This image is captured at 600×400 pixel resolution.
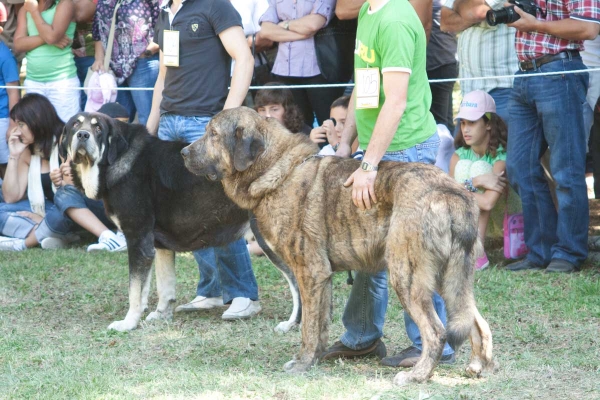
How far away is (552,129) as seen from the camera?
293 inches

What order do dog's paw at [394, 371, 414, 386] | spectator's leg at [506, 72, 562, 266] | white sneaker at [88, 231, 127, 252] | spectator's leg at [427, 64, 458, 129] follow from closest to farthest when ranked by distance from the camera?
1. dog's paw at [394, 371, 414, 386]
2. spectator's leg at [506, 72, 562, 266]
3. spectator's leg at [427, 64, 458, 129]
4. white sneaker at [88, 231, 127, 252]

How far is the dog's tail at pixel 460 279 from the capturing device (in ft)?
15.2

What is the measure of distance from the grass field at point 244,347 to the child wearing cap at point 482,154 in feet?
2.16

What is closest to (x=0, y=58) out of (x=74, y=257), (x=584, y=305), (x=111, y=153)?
(x=74, y=257)

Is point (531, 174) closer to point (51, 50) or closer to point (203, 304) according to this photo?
point (203, 304)

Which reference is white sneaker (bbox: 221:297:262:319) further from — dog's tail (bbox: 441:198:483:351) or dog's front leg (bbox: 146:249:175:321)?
dog's tail (bbox: 441:198:483:351)

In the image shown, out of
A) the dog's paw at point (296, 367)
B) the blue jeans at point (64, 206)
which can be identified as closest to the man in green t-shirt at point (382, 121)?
the dog's paw at point (296, 367)

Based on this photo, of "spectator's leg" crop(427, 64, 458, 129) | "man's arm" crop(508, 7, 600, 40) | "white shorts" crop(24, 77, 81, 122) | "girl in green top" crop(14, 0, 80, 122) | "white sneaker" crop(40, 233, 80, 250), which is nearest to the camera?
"man's arm" crop(508, 7, 600, 40)

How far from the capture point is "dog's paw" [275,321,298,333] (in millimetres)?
6359

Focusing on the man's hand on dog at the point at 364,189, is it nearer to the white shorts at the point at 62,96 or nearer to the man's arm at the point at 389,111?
the man's arm at the point at 389,111

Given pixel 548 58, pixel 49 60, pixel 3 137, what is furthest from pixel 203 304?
pixel 3 137

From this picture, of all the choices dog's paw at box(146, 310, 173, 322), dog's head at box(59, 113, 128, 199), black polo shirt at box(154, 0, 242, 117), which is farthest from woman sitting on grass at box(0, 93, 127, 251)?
black polo shirt at box(154, 0, 242, 117)

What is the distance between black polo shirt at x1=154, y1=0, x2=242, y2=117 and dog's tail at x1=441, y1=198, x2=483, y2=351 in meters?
2.59

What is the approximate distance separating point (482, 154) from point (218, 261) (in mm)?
2884
